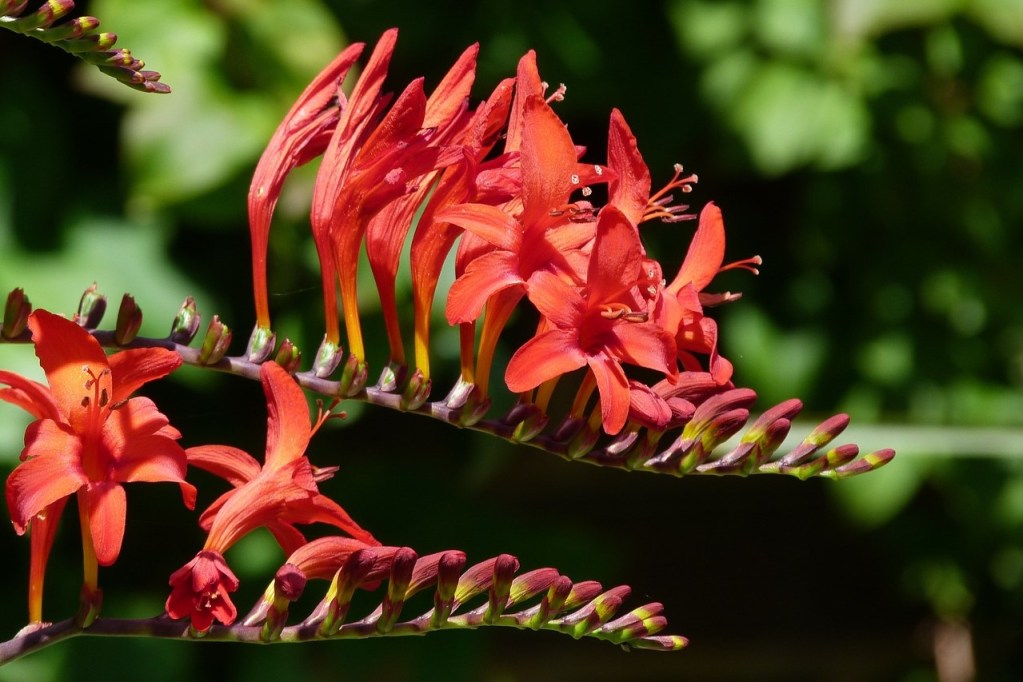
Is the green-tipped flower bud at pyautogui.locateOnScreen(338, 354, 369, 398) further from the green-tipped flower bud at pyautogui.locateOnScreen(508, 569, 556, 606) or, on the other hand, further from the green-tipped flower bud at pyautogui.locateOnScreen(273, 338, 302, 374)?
the green-tipped flower bud at pyautogui.locateOnScreen(508, 569, 556, 606)

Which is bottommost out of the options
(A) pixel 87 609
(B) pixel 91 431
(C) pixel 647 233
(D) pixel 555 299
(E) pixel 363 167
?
(A) pixel 87 609

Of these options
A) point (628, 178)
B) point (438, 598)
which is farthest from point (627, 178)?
point (438, 598)

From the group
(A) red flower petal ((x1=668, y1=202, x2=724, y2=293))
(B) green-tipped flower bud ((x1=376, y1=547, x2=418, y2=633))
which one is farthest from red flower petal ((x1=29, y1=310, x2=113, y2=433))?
(A) red flower petal ((x1=668, y1=202, x2=724, y2=293))

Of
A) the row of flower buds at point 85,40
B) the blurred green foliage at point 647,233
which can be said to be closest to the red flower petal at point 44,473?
the row of flower buds at point 85,40

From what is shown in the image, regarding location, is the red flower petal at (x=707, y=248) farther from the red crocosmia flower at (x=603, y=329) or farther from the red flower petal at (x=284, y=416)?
the red flower petal at (x=284, y=416)

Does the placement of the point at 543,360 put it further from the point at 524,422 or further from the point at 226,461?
the point at 226,461

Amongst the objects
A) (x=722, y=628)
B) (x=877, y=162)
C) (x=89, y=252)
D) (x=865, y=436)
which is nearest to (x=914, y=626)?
(x=722, y=628)
